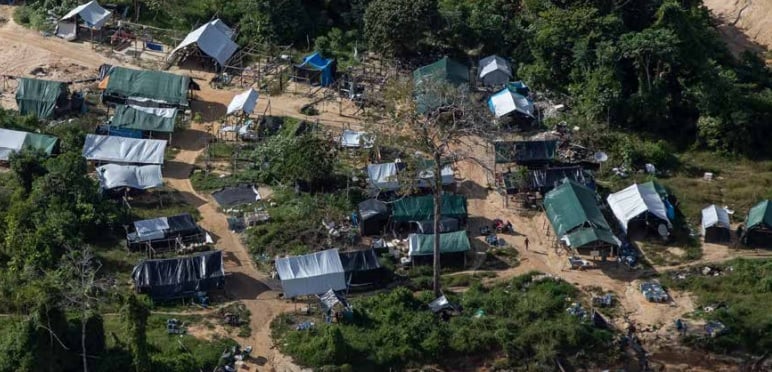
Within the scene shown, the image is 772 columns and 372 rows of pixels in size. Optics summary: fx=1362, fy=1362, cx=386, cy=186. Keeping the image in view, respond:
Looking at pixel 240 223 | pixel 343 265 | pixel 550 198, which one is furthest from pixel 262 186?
pixel 550 198

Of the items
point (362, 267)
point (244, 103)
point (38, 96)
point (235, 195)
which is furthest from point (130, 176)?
point (362, 267)

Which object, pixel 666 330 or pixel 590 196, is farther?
pixel 590 196

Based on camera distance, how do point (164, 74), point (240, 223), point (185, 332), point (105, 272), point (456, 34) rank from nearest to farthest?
point (185, 332), point (105, 272), point (240, 223), point (164, 74), point (456, 34)

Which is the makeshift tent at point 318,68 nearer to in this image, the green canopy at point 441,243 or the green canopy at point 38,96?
the green canopy at point 38,96

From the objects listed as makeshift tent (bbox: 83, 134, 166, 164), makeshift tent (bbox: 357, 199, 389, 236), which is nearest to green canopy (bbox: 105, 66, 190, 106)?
makeshift tent (bbox: 83, 134, 166, 164)

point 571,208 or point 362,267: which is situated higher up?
point 571,208

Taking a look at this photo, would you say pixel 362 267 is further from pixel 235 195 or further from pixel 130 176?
pixel 130 176

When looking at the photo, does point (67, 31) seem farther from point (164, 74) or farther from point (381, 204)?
point (381, 204)
